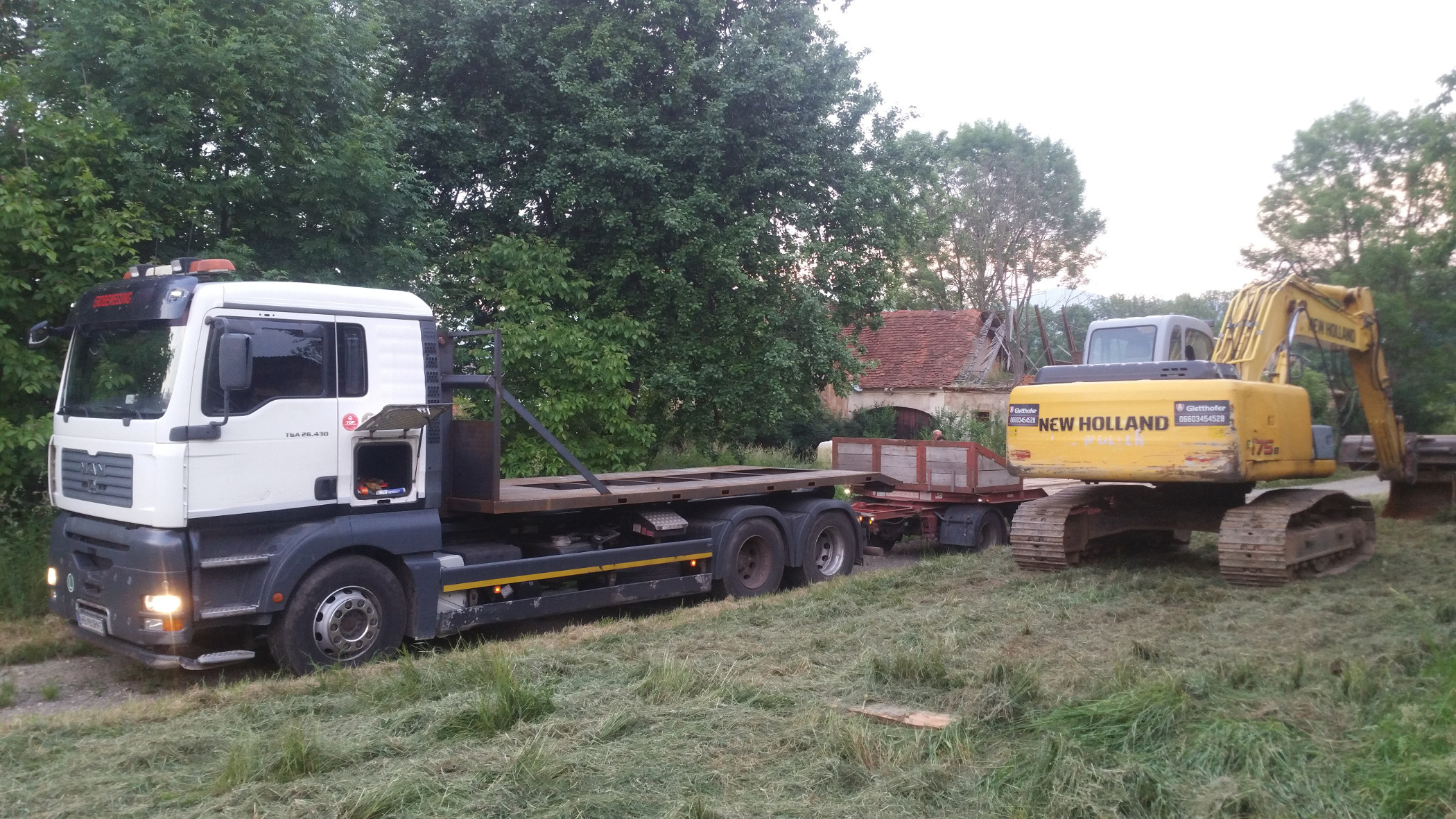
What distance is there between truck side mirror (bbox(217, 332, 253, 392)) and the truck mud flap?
95.1 inches

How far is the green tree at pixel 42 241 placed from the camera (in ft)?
29.2

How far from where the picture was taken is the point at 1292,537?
10039mm

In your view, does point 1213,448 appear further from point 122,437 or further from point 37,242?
point 37,242

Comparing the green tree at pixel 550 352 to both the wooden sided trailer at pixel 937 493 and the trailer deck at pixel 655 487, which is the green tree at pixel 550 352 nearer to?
the trailer deck at pixel 655 487

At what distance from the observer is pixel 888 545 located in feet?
46.9

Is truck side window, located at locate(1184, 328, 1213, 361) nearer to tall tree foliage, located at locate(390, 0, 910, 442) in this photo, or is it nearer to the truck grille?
tall tree foliage, located at locate(390, 0, 910, 442)

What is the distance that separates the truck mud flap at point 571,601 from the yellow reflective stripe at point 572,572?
0.17 meters

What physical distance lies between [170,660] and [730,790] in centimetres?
441

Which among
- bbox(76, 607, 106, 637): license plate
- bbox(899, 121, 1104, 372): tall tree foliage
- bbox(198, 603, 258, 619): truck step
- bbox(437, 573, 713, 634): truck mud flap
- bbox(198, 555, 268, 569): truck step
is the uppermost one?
bbox(899, 121, 1104, 372): tall tree foliage

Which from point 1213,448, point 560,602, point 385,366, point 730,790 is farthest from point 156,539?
point 1213,448

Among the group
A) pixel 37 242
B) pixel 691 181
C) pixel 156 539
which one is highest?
pixel 691 181

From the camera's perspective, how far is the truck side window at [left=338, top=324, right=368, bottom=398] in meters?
7.84

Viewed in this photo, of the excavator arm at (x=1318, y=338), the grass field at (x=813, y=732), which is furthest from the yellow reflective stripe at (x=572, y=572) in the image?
the excavator arm at (x=1318, y=338)

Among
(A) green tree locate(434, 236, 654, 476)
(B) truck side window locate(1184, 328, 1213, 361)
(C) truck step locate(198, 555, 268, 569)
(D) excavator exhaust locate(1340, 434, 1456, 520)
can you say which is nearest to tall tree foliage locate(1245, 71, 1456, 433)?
(D) excavator exhaust locate(1340, 434, 1456, 520)
